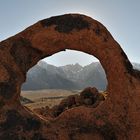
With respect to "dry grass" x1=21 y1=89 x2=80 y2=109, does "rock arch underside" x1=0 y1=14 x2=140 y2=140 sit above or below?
above

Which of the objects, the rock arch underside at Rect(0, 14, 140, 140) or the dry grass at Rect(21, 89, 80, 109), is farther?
the dry grass at Rect(21, 89, 80, 109)

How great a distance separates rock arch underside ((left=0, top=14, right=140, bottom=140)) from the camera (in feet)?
43.7

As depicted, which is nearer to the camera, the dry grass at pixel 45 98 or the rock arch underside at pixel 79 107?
the rock arch underside at pixel 79 107

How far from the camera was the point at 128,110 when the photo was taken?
43.5 ft

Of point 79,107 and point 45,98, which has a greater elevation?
point 79,107

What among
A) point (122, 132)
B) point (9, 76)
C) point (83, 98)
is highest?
point (9, 76)

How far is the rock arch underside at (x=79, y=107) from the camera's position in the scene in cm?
1333

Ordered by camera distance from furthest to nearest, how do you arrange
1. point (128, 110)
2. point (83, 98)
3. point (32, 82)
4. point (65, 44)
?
point (32, 82), point (83, 98), point (65, 44), point (128, 110)

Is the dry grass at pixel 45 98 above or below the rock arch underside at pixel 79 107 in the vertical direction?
below

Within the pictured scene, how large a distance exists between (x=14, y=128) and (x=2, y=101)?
965 millimetres

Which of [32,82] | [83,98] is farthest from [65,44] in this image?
[32,82]

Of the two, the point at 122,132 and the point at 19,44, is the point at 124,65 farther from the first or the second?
the point at 19,44

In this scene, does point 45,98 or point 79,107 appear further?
point 45,98

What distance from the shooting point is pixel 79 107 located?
13.9 metres
